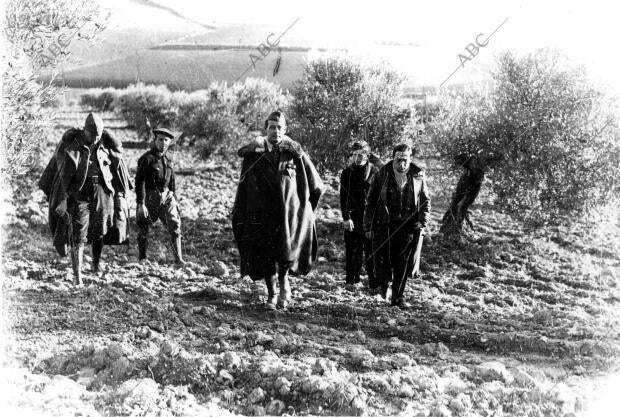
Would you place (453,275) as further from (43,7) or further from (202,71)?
(202,71)

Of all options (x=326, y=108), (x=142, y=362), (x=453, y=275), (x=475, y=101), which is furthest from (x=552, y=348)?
(x=326, y=108)

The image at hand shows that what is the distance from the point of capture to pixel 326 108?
39.0 ft

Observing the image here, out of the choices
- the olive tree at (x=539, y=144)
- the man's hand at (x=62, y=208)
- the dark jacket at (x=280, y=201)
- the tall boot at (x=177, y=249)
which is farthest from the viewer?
the olive tree at (x=539, y=144)

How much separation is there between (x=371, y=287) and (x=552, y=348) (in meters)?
2.42

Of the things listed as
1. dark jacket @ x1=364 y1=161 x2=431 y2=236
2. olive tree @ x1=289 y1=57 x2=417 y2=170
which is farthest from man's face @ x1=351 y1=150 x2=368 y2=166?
olive tree @ x1=289 y1=57 x2=417 y2=170

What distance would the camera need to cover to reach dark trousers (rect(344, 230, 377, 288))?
7465 millimetres

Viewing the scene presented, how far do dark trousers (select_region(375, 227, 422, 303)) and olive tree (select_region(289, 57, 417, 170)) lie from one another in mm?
5467

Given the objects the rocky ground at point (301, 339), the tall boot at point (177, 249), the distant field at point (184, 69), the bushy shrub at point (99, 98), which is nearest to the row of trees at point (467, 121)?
the rocky ground at point (301, 339)

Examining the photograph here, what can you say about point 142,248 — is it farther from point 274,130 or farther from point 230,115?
point 230,115

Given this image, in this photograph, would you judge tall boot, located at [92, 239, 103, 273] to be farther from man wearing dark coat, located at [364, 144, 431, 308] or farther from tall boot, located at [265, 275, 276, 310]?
man wearing dark coat, located at [364, 144, 431, 308]

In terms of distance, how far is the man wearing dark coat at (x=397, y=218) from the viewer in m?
6.50

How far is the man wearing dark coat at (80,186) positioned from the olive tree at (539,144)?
610cm

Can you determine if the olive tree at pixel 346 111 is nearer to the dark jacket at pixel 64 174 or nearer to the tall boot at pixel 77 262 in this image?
the dark jacket at pixel 64 174

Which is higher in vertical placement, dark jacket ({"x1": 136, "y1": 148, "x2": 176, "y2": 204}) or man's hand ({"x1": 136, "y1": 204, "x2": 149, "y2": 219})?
dark jacket ({"x1": 136, "y1": 148, "x2": 176, "y2": 204})
